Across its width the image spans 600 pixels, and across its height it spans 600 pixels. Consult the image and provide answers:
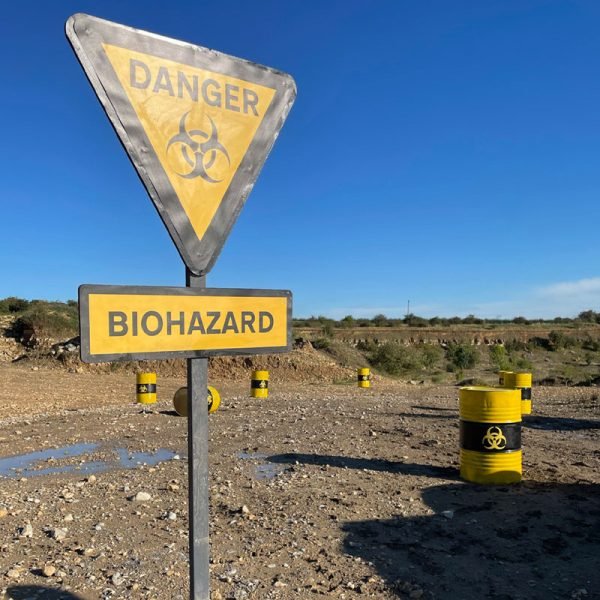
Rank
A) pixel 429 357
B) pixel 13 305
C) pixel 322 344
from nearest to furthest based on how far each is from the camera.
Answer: pixel 322 344
pixel 429 357
pixel 13 305

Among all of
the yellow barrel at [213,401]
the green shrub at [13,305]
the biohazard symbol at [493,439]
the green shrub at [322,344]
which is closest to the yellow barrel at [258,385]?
the biohazard symbol at [493,439]

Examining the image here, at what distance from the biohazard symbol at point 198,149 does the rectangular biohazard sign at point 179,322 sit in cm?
48

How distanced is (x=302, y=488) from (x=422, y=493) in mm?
1174

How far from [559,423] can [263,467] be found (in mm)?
6348

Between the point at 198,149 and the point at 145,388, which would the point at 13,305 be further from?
the point at 198,149

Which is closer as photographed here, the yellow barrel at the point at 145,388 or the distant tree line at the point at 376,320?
the yellow barrel at the point at 145,388

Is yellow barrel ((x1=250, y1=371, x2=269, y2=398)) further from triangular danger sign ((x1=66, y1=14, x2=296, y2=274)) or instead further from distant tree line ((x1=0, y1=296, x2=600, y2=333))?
distant tree line ((x1=0, y1=296, x2=600, y2=333))

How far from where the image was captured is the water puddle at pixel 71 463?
22.6 ft

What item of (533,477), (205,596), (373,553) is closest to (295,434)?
(533,477)

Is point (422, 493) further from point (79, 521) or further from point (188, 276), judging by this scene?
point (188, 276)

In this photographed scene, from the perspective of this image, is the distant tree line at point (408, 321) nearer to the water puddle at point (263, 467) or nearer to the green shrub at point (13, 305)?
the green shrub at point (13, 305)

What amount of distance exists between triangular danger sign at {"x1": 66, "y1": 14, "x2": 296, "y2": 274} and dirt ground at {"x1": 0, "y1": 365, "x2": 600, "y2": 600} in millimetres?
2476

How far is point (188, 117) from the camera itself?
227cm

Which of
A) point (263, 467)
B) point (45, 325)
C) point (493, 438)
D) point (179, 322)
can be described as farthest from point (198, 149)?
point (45, 325)
